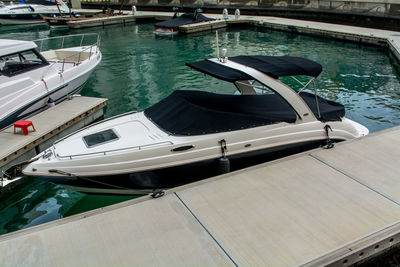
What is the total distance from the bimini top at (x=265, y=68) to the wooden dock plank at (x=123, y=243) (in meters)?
2.76

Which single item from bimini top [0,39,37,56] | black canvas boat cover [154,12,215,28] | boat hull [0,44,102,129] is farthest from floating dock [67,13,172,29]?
bimini top [0,39,37,56]

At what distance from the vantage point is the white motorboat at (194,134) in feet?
18.5

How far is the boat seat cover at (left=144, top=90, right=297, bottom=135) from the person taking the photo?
5.99 m

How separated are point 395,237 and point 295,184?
4.96 feet

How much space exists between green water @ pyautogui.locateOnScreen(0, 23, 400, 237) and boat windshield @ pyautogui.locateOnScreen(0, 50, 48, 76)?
9.08 ft

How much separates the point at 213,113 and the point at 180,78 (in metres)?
9.79

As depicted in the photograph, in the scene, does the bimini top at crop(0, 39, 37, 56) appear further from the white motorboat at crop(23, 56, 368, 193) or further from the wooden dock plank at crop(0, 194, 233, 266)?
the wooden dock plank at crop(0, 194, 233, 266)

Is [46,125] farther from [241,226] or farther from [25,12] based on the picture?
[25,12]

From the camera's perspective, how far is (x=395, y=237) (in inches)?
171

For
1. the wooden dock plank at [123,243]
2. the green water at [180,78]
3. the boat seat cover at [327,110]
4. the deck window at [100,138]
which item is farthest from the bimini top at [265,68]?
the green water at [180,78]

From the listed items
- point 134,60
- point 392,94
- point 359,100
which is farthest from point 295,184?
point 134,60

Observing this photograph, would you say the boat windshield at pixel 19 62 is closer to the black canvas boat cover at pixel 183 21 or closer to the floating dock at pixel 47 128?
the floating dock at pixel 47 128

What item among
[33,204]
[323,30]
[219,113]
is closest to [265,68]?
[219,113]

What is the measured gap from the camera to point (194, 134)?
5.88 meters
